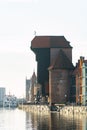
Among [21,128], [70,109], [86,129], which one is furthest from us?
[70,109]

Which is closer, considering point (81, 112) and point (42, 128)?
point (42, 128)

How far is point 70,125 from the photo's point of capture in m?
132

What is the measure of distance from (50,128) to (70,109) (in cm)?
7281

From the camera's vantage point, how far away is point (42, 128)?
125938 mm

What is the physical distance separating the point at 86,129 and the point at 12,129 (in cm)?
1387

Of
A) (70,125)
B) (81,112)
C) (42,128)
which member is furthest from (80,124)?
(81,112)

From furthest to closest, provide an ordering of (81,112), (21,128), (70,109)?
1. (70,109)
2. (81,112)
3. (21,128)

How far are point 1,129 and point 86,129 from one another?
1557cm

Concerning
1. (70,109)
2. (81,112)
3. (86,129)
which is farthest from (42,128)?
(70,109)

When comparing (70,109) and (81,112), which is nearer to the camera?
(81,112)

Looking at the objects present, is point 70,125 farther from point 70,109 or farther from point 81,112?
point 70,109

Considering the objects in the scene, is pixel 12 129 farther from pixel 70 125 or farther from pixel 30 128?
pixel 70 125

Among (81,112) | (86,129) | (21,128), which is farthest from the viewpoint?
A: (81,112)

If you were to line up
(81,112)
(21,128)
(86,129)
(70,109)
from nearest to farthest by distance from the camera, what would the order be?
(86,129) < (21,128) < (81,112) < (70,109)
